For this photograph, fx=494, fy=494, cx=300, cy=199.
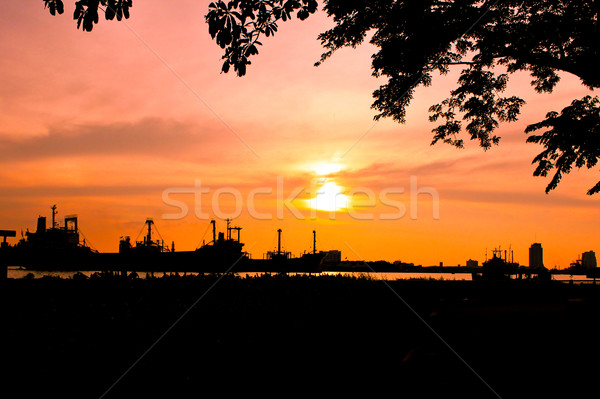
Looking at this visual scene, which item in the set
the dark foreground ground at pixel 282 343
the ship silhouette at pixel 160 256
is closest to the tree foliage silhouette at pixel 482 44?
the dark foreground ground at pixel 282 343

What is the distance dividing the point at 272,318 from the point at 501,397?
17.7 feet

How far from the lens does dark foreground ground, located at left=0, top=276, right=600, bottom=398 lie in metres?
5.15

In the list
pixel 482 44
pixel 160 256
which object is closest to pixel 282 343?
pixel 482 44

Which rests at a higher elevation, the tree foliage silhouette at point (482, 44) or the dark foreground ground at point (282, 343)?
the tree foliage silhouette at point (482, 44)

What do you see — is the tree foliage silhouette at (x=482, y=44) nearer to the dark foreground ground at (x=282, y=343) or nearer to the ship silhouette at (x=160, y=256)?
the dark foreground ground at (x=282, y=343)

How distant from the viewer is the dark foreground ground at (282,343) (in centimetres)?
515

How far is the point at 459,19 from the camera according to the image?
12906mm

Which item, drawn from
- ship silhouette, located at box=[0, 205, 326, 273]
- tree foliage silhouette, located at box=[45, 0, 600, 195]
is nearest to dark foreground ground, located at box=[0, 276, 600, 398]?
tree foliage silhouette, located at box=[45, 0, 600, 195]

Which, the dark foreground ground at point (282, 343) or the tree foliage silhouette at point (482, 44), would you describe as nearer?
the dark foreground ground at point (282, 343)

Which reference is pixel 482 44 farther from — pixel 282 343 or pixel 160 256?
pixel 160 256

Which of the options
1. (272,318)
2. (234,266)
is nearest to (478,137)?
(272,318)

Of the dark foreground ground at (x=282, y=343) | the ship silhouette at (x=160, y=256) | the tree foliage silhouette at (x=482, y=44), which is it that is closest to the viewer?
the dark foreground ground at (x=282, y=343)

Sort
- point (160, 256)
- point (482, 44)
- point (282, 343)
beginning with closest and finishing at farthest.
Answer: point (282, 343) → point (482, 44) → point (160, 256)

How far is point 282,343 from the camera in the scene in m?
9.04
